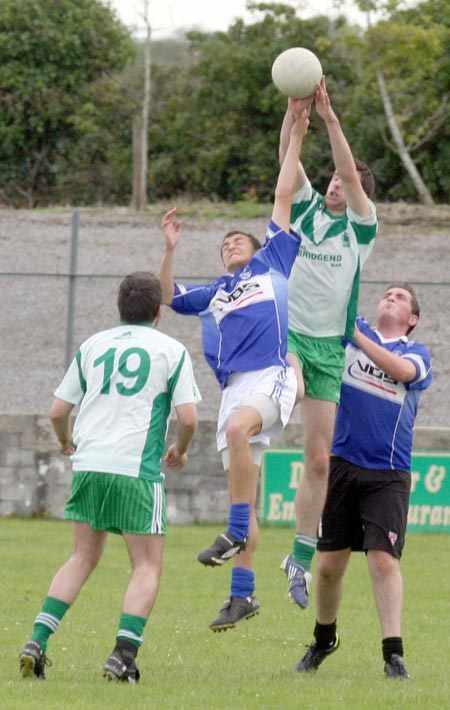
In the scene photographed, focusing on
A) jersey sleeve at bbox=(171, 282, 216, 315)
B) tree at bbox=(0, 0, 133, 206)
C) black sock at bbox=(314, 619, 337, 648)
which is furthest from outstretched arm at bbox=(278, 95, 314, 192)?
tree at bbox=(0, 0, 133, 206)

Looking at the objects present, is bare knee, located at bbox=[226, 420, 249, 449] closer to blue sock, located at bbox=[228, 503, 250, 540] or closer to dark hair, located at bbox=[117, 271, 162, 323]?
blue sock, located at bbox=[228, 503, 250, 540]

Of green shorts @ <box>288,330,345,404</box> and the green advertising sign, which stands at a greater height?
green shorts @ <box>288,330,345,404</box>

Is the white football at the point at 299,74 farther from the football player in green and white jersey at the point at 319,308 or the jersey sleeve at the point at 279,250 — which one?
the jersey sleeve at the point at 279,250

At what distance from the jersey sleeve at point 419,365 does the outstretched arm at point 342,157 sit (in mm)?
878

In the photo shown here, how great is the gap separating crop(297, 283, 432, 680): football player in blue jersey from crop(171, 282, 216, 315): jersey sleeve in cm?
97

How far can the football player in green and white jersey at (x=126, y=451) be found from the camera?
6.93 m

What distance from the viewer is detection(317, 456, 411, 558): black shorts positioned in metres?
7.48

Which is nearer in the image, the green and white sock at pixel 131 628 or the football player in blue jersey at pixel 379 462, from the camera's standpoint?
the green and white sock at pixel 131 628

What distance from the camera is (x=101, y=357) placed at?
7.00 meters

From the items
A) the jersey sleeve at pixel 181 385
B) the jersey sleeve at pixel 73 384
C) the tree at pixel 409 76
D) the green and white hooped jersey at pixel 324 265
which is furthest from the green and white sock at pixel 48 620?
the tree at pixel 409 76

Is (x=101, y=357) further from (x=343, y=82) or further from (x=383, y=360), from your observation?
(x=343, y=82)

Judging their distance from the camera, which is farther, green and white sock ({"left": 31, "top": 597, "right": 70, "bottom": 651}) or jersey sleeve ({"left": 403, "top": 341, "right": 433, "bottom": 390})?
jersey sleeve ({"left": 403, "top": 341, "right": 433, "bottom": 390})

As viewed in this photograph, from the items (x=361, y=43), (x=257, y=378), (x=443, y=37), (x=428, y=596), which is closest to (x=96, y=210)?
(x=361, y=43)

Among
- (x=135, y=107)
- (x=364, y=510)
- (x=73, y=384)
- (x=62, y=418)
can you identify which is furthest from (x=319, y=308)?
(x=135, y=107)
